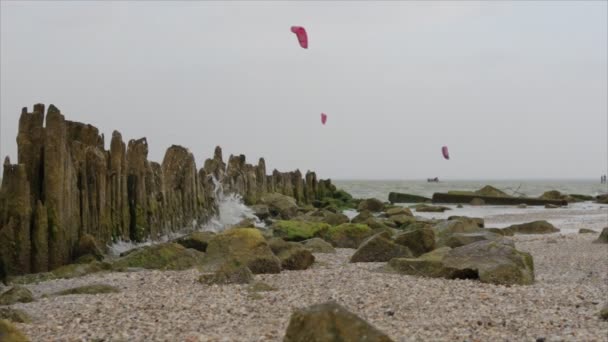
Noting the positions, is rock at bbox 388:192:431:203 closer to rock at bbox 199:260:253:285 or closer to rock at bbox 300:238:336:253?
rock at bbox 300:238:336:253

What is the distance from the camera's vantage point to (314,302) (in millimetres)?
7461

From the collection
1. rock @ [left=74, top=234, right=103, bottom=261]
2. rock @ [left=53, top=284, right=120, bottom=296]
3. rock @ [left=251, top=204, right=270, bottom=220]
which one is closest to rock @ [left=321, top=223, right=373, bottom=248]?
rock @ [left=74, top=234, right=103, bottom=261]

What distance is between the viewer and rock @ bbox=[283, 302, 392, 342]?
178 inches

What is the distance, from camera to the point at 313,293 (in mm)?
8008

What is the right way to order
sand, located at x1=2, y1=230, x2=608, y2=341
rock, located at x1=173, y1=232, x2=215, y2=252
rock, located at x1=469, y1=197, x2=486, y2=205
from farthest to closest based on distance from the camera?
1. rock, located at x1=469, y1=197, x2=486, y2=205
2. rock, located at x1=173, y1=232, x2=215, y2=252
3. sand, located at x1=2, y1=230, x2=608, y2=341

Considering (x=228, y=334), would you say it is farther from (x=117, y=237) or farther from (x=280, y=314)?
(x=117, y=237)

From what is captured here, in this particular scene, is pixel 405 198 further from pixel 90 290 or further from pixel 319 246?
pixel 90 290

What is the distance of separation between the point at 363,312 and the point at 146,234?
27.9 ft

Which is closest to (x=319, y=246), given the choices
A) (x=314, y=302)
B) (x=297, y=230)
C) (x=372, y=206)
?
(x=297, y=230)

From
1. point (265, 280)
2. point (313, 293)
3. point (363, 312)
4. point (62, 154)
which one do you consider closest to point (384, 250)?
point (265, 280)

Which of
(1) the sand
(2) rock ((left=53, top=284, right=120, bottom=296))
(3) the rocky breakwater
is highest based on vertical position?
(3) the rocky breakwater

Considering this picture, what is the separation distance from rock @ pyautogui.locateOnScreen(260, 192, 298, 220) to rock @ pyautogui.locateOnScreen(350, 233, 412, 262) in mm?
12870

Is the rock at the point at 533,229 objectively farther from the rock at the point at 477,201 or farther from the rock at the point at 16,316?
the rock at the point at 477,201

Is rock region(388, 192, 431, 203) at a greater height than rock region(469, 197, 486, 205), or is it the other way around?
rock region(388, 192, 431, 203)
